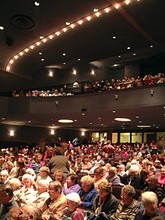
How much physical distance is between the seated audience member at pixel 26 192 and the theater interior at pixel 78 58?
6214 mm

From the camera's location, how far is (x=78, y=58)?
52.4 feet

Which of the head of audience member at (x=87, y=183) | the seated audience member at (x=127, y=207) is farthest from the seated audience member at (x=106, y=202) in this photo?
the head of audience member at (x=87, y=183)

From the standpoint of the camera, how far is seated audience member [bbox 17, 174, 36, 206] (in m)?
4.60

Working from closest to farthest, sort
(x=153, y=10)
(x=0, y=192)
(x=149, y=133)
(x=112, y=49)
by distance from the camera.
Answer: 1. (x=0, y=192)
2. (x=153, y=10)
3. (x=112, y=49)
4. (x=149, y=133)

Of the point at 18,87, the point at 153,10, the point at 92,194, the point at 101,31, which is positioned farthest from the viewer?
the point at 18,87

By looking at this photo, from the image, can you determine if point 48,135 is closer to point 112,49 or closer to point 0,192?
point 112,49

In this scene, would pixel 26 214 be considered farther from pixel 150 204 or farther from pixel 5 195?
pixel 150 204

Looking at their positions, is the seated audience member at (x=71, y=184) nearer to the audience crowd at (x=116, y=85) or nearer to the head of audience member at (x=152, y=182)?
the head of audience member at (x=152, y=182)

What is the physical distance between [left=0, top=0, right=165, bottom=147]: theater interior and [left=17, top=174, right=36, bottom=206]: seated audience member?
20.4ft

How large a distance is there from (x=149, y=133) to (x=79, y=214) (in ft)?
64.1

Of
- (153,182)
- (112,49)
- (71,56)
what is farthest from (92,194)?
(71,56)

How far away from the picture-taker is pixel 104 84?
50.4ft

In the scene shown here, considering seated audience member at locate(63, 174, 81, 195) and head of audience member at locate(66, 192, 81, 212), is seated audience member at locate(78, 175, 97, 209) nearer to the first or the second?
seated audience member at locate(63, 174, 81, 195)

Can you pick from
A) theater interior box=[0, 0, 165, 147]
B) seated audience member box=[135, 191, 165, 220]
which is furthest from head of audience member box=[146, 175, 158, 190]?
theater interior box=[0, 0, 165, 147]
